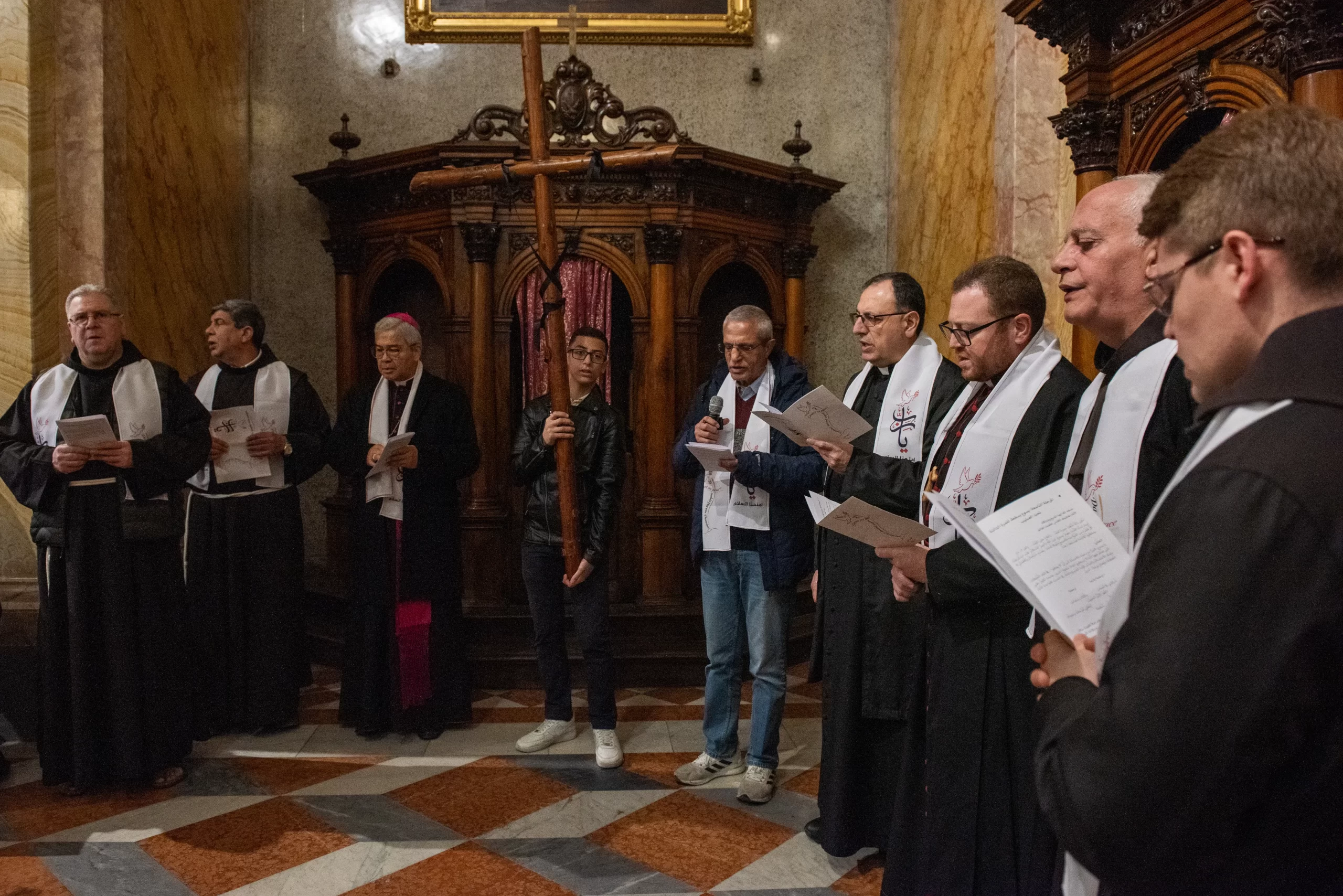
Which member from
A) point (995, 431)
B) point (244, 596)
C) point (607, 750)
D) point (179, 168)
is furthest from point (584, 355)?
point (179, 168)

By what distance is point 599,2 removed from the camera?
23.8 feet

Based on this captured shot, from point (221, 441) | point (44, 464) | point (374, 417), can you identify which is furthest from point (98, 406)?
point (374, 417)

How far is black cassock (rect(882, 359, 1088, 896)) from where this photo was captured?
220 cm

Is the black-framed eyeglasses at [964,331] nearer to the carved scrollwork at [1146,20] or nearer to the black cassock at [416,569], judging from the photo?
the carved scrollwork at [1146,20]

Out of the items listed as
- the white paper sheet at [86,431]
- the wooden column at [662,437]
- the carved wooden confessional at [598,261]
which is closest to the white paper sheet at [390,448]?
the white paper sheet at [86,431]

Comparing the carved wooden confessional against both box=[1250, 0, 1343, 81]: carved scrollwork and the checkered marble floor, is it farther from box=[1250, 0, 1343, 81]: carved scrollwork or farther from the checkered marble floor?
box=[1250, 0, 1343, 81]: carved scrollwork

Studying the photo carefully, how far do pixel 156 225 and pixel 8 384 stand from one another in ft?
4.63

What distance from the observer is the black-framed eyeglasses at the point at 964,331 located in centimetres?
245

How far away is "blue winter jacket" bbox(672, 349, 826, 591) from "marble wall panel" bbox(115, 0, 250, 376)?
133 inches

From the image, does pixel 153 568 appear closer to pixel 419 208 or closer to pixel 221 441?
pixel 221 441

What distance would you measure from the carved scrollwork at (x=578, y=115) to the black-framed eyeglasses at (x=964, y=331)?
12.0ft

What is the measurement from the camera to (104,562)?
12.5 feet

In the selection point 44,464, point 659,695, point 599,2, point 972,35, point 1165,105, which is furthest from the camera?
point 599,2

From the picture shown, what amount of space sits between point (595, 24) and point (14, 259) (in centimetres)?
421
